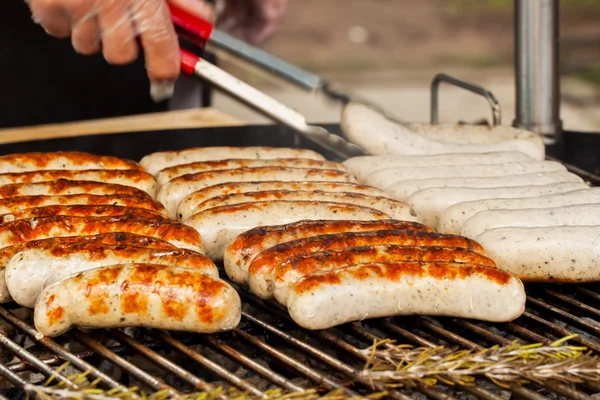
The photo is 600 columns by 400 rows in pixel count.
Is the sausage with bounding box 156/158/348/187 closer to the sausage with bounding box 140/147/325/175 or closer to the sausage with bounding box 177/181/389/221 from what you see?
the sausage with bounding box 140/147/325/175

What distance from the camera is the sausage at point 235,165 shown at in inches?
153

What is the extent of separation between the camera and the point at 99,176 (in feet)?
12.4

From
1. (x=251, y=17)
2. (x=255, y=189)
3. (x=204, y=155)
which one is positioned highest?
(x=251, y=17)

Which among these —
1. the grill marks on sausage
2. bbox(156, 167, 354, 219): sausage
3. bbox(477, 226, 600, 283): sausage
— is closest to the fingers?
bbox(156, 167, 354, 219): sausage

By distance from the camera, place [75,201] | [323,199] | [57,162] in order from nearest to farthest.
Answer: [75,201]
[323,199]
[57,162]

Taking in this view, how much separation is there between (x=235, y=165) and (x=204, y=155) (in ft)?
0.76

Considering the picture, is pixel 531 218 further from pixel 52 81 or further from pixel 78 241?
pixel 52 81

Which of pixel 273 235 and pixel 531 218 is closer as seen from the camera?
pixel 273 235

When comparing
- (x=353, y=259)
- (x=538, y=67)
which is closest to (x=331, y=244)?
(x=353, y=259)

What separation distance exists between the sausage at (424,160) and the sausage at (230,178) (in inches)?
4.5

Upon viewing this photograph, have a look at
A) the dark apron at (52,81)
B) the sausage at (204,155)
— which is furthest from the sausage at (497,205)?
the dark apron at (52,81)

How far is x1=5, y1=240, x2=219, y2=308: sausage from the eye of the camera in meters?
2.88

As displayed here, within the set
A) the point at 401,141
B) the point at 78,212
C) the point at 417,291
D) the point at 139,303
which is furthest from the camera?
the point at 401,141

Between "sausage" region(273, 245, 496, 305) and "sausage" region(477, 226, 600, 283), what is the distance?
0.16 m
